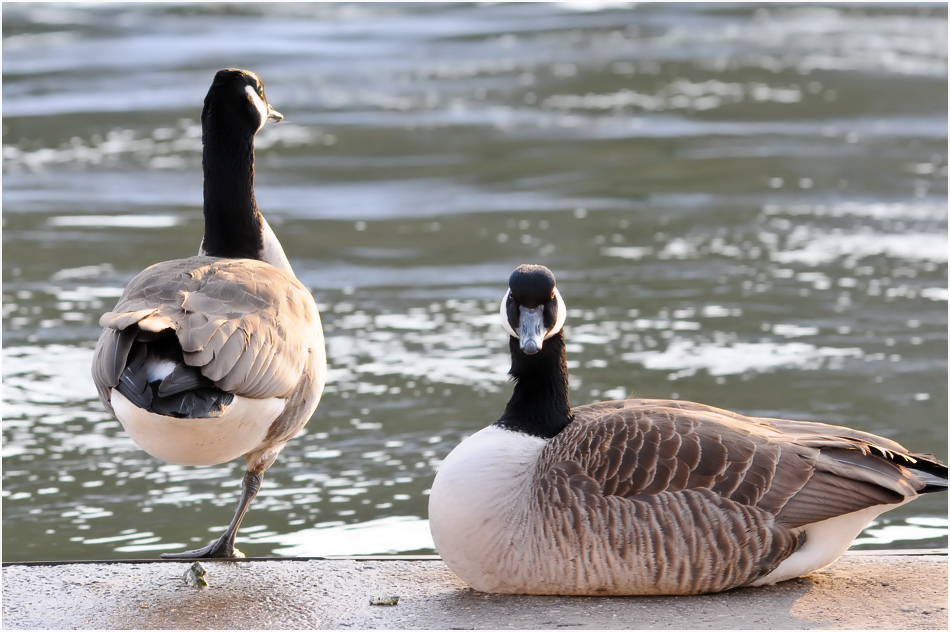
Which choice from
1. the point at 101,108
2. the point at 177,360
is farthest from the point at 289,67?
the point at 177,360

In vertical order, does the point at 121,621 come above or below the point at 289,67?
below

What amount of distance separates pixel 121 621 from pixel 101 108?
1173 cm

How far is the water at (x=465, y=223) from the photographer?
20.5 ft

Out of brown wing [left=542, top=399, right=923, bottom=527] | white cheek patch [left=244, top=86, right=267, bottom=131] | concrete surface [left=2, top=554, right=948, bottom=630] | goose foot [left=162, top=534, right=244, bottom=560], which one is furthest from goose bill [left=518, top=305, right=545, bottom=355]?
white cheek patch [left=244, top=86, right=267, bottom=131]

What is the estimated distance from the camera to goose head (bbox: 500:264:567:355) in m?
4.34

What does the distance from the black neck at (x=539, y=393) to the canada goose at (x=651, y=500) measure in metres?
0.13

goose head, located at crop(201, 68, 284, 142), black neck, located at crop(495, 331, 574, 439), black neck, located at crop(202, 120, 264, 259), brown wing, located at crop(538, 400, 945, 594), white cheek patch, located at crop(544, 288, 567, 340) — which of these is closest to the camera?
brown wing, located at crop(538, 400, 945, 594)

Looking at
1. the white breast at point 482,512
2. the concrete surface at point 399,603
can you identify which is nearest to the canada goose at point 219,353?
the concrete surface at point 399,603

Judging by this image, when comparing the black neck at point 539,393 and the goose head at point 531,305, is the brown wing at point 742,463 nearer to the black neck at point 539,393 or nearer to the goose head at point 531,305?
the black neck at point 539,393

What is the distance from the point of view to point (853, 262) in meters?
9.42

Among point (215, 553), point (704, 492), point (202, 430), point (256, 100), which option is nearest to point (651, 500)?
point (704, 492)

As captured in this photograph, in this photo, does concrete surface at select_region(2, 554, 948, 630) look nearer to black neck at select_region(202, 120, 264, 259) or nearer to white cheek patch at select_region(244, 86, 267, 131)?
black neck at select_region(202, 120, 264, 259)

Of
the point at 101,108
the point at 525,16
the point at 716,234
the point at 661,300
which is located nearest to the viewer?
the point at 661,300

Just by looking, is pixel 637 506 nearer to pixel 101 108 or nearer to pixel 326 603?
pixel 326 603
